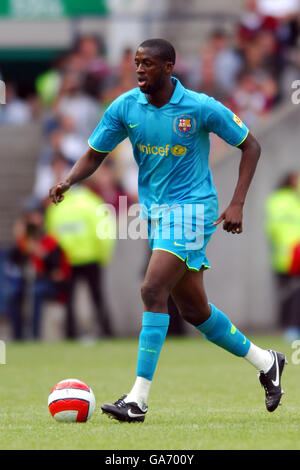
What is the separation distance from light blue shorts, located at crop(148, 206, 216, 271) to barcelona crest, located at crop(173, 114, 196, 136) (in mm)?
553

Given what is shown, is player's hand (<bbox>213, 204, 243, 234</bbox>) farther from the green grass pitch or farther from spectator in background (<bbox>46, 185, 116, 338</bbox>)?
spectator in background (<bbox>46, 185, 116, 338</bbox>)

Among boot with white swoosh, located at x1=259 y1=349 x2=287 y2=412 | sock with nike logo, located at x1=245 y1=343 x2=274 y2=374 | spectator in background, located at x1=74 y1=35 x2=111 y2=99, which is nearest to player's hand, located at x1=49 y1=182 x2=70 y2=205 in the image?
sock with nike logo, located at x1=245 y1=343 x2=274 y2=374

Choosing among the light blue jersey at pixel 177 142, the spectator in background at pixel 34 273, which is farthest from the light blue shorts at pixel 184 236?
the spectator in background at pixel 34 273

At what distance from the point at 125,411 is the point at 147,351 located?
0.41 metres

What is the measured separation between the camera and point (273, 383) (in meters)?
7.79

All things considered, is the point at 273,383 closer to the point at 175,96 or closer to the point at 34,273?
the point at 175,96

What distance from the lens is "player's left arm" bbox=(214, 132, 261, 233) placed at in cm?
739

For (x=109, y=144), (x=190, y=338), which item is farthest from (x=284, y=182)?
(x=109, y=144)

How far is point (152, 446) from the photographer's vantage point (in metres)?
6.14

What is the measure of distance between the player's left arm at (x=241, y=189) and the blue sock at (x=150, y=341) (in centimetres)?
74

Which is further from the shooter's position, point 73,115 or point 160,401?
point 73,115

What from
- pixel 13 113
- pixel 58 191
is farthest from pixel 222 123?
pixel 13 113

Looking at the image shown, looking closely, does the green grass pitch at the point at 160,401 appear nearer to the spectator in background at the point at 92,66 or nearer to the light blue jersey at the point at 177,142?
the light blue jersey at the point at 177,142
